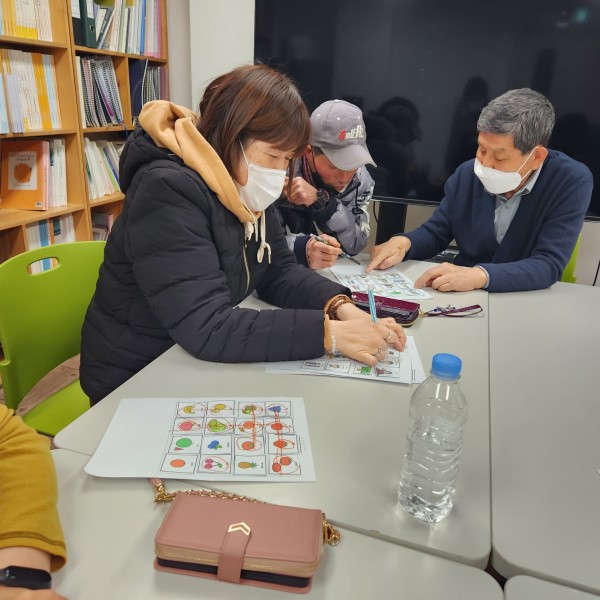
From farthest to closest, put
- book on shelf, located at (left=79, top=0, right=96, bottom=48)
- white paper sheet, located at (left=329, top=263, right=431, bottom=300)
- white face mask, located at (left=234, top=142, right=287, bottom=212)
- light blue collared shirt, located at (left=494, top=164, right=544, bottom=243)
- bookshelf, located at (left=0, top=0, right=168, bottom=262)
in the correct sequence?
book on shelf, located at (left=79, top=0, right=96, bottom=48) < bookshelf, located at (left=0, top=0, right=168, bottom=262) < light blue collared shirt, located at (left=494, top=164, right=544, bottom=243) < white paper sheet, located at (left=329, top=263, right=431, bottom=300) < white face mask, located at (left=234, top=142, right=287, bottom=212)

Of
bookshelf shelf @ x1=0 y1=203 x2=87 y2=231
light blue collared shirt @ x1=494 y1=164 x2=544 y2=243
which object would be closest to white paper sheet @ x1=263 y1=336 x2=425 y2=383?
light blue collared shirt @ x1=494 y1=164 x2=544 y2=243

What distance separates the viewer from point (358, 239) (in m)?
2.00

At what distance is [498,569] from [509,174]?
1.43 meters

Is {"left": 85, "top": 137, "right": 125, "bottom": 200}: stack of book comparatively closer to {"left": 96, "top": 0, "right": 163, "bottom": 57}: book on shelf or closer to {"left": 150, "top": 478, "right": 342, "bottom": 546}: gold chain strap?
{"left": 96, "top": 0, "right": 163, "bottom": 57}: book on shelf

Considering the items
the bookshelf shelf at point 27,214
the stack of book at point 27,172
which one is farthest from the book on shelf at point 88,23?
the bookshelf shelf at point 27,214

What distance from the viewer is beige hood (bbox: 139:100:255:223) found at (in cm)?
106

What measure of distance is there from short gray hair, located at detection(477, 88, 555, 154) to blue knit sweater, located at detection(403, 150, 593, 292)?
17 cm

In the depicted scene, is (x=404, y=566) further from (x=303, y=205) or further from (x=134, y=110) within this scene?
(x=134, y=110)

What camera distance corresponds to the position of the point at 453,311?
138cm

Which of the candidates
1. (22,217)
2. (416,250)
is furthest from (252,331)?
(22,217)

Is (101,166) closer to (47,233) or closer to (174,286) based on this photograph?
(47,233)

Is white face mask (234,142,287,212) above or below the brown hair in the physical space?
below

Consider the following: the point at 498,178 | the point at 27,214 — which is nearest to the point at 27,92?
the point at 27,214

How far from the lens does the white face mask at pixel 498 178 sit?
1.76 meters
